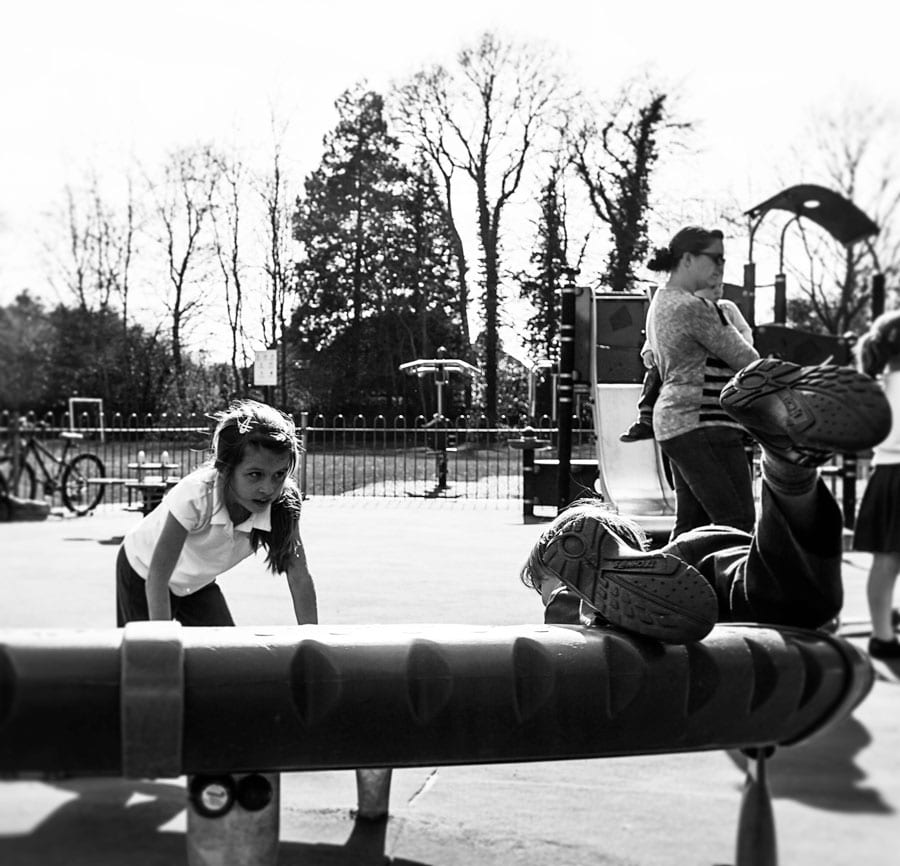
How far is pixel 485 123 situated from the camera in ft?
2.91

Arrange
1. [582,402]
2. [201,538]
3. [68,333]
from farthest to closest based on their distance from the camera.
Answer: [582,402]
[201,538]
[68,333]

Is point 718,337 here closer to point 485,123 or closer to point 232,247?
point 485,123

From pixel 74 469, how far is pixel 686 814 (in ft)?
1.35

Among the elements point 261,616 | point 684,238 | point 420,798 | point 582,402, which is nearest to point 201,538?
point 261,616

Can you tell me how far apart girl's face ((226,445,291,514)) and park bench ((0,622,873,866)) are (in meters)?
0.38

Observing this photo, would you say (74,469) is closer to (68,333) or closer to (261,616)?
(68,333)

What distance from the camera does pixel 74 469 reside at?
62cm

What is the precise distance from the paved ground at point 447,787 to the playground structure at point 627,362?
14 centimetres

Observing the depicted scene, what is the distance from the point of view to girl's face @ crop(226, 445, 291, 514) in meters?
0.90

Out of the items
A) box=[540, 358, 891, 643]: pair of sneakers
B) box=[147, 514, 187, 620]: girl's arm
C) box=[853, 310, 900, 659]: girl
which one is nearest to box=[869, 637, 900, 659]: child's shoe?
box=[853, 310, 900, 659]: girl

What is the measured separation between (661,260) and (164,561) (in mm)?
592

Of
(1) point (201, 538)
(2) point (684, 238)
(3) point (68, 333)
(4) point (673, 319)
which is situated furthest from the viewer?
(4) point (673, 319)

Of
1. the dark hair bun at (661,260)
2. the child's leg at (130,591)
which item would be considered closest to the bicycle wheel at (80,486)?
the child's leg at (130,591)

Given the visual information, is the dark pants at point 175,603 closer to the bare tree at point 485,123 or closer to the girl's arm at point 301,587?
the girl's arm at point 301,587
